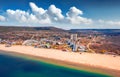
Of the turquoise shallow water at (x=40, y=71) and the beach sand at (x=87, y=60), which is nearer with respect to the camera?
the turquoise shallow water at (x=40, y=71)

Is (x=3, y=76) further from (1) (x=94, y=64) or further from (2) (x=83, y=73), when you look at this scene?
(1) (x=94, y=64)

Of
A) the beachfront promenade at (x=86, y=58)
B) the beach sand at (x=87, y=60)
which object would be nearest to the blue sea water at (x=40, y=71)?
the beach sand at (x=87, y=60)

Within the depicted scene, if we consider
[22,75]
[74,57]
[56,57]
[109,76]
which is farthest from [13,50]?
[109,76]

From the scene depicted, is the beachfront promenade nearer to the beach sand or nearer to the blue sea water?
the beach sand

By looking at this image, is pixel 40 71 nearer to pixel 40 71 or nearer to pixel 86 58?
pixel 40 71

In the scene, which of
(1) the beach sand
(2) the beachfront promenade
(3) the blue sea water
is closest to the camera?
(3) the blue sea water

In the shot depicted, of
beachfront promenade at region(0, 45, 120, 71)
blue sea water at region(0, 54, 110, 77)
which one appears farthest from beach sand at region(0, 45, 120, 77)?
blue sea water at region(0, 54, 110, 77)

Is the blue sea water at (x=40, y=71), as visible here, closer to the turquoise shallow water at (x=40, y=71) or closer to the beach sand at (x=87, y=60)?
the turquoise shallow water at (x=40, y=71)

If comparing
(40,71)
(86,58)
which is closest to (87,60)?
→ (86,58)

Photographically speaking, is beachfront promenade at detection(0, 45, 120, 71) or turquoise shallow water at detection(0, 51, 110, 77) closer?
turquoise shallow water at detection(0, 51, 110, 77)

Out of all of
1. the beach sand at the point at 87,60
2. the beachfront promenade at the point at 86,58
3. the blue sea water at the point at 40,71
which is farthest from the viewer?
the beachfront promenade at the point at 86,58

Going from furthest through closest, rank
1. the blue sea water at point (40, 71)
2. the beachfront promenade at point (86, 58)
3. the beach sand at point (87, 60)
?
the beachfront promenade at point (86, 58)
the beach sand at point (87, 60)
the blue sea water at point (40, 71)
